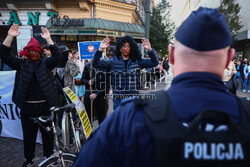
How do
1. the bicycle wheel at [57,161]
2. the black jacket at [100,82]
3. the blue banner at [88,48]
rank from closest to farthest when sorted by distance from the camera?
the bicycle wheel at [57,161], the black jacket at [100,82], the blue banner at [88,48]

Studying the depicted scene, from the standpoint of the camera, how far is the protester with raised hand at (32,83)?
2.88m

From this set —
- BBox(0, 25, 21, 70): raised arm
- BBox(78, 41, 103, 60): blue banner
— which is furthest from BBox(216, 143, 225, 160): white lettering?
BBox(78, 41, 103, 60): blue banner

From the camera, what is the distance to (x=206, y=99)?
2.76 ft

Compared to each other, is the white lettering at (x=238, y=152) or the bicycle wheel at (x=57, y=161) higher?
the white lettering at (x=238, y=152)

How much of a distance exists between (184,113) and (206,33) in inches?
15.8

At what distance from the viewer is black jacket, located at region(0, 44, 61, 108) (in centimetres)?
287

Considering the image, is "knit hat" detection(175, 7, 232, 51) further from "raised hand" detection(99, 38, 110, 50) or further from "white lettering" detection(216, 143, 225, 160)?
"raised hand" detection(99, 38, 110, 50)

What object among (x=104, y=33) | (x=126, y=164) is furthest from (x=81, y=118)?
(x=104, y=33)

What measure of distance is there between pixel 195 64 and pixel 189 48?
0.09 m

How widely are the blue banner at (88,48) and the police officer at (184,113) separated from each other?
16.1 feet

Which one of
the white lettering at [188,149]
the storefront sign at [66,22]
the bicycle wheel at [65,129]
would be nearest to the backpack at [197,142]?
the white lettering at [188,149]

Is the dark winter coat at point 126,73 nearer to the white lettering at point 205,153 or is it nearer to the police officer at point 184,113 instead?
the police officer at point 184,113

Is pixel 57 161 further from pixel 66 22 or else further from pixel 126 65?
pixel 66 22

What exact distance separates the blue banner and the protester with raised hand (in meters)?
2.71
